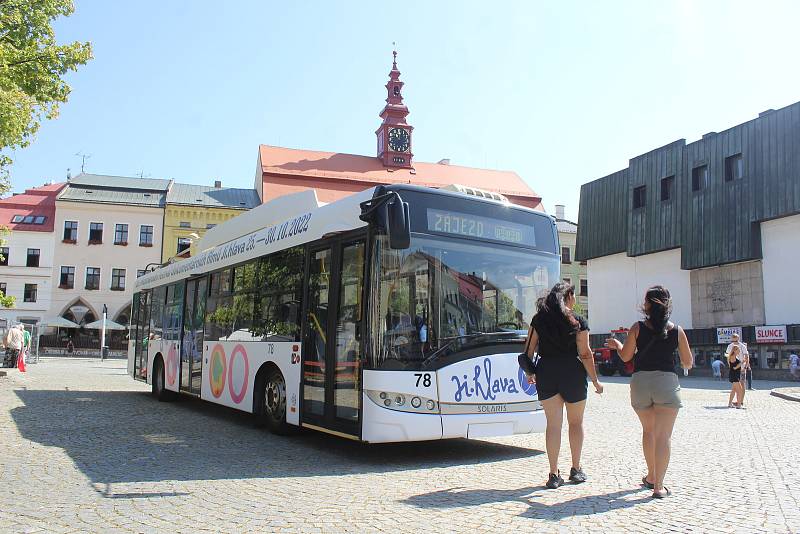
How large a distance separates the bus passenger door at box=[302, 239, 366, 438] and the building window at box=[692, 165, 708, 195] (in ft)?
118

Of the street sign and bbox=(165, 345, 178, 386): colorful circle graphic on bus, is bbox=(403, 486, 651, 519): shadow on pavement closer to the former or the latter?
bbox=(165, 345, 178, 386): colorful circle graphic on bus

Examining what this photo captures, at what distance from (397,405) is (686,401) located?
44.7 ft

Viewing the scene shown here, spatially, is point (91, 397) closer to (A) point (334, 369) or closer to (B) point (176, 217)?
(A) point (334, 369)

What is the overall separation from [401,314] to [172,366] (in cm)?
861

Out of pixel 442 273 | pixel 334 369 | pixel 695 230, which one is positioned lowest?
pixel 334 369

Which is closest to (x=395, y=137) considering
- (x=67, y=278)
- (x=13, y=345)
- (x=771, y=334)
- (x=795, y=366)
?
(x=67, y=278)

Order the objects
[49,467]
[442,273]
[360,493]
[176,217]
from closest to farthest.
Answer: [360,493], [49,467], [442,273], [176,217]

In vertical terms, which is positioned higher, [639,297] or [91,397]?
[639,297]

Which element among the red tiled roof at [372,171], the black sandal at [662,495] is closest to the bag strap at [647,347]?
the black sandal at [662,495]

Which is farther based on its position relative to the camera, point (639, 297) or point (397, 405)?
point (639, 297)

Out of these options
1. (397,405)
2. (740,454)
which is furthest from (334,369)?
(740,454)

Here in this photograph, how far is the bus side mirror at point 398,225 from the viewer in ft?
23.3

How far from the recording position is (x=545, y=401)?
6328 millimetres

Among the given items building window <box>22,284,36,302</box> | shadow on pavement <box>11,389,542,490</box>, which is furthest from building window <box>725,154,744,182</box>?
building window <box>22,284,36,302</box>
